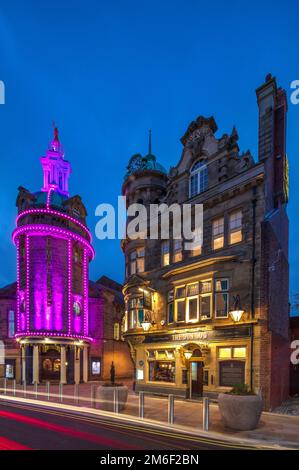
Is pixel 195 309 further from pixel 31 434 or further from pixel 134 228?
pixel 31 434

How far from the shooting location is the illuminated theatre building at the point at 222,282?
658 inches

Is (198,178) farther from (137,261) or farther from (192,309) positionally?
(192,309)

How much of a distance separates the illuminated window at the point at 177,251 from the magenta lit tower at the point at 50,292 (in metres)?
17.0

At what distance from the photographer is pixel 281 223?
20062mm

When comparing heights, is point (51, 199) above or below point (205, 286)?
above

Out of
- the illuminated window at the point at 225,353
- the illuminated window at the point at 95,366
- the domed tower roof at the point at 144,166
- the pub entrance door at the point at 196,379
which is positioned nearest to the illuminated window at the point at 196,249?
the illuminated window at the point at 225,353

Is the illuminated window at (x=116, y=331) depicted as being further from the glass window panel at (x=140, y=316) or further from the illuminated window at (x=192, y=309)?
the illuminated window at (x=192, y=309)

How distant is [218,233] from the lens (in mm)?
19422

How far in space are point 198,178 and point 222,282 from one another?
7.04 metres

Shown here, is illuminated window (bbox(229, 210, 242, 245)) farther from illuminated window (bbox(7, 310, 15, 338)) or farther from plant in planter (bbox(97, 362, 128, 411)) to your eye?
illuminated window (bbox(7, 310, 15, 338))

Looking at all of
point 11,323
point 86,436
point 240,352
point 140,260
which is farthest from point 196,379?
point 11,323

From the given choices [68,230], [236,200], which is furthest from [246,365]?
[68,230]

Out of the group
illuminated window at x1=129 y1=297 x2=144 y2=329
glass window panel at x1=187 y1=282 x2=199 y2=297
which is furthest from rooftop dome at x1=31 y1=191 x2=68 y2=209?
glass window panel at x1=187 y1=282 x2=199 y2=297

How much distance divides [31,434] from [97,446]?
102 inches
